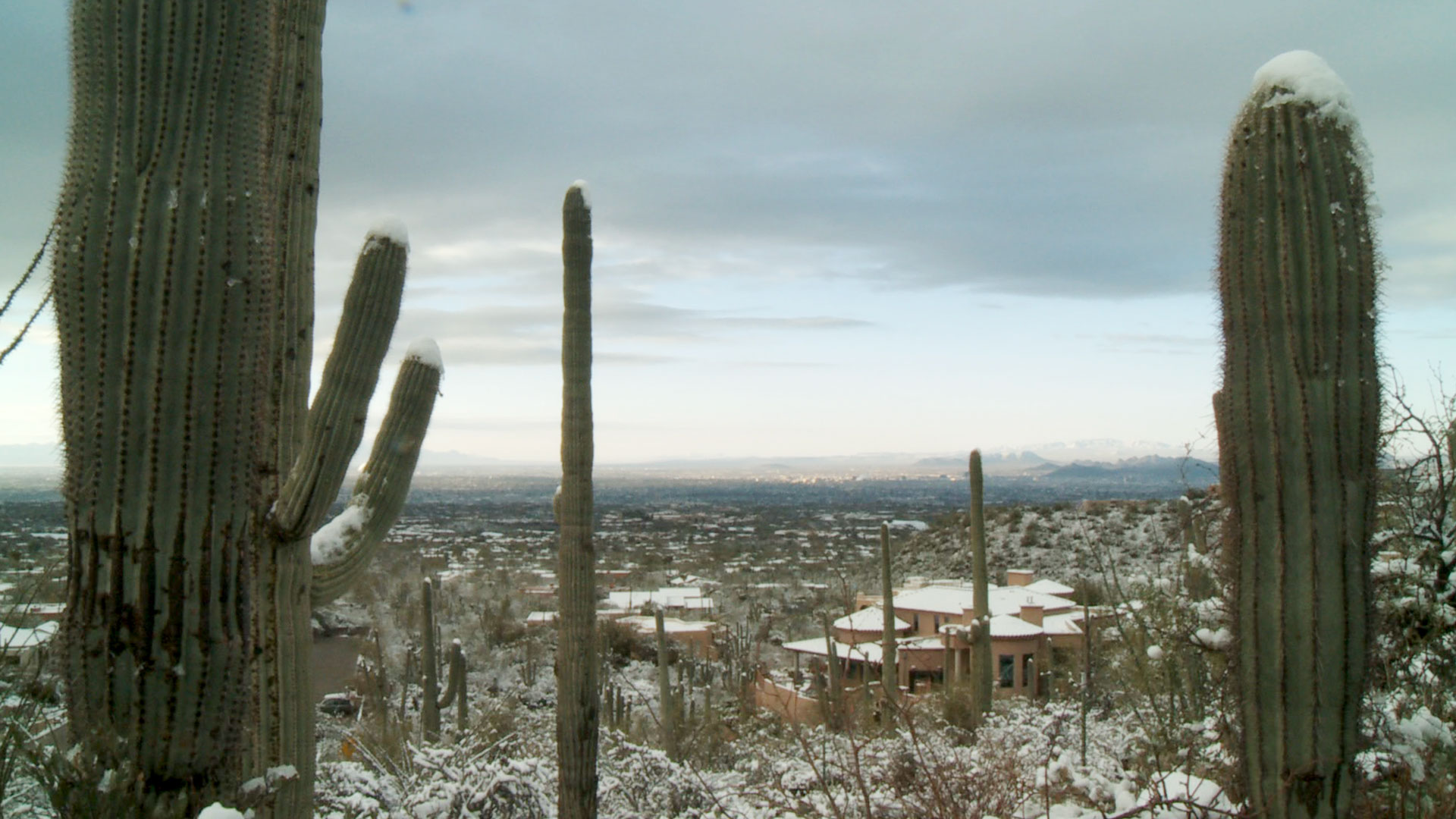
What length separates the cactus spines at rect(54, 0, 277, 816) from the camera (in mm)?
2289

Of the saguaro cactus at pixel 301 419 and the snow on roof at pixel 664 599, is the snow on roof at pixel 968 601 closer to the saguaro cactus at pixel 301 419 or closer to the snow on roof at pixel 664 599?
the snow on roof at pixel 664 599

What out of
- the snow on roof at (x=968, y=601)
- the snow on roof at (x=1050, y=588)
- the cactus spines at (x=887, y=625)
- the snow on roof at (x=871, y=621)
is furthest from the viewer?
the snow on roof at (x=1050, y=588)

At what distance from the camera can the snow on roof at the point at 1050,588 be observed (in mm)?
22328

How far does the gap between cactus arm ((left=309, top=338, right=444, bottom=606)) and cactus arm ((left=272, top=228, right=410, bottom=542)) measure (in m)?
0.43

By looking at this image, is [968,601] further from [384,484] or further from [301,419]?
[301,419]

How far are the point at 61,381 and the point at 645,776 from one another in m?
6.11

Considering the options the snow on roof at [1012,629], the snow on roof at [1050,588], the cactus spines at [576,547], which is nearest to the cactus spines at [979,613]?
the snow on roof at [1012,629]

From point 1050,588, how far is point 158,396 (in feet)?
74.6

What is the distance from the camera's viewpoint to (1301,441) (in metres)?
3.31

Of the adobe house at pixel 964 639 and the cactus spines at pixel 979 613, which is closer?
the cactus spines at pixel 979 613

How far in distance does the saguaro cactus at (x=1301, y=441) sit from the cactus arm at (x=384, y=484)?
3.28m

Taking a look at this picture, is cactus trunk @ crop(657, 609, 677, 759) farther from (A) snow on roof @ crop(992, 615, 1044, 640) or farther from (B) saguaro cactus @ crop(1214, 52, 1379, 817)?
(B) saguaro cactus @ crop(1214, 52, 1379, 817)

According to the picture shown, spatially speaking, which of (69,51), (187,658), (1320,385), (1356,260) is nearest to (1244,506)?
(1320,385)

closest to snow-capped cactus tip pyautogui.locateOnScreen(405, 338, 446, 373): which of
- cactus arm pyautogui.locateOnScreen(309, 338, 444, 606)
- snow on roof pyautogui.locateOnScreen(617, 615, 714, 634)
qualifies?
cactus arm pyautogui.locateOnScreen(309, 338, 444, 606)
